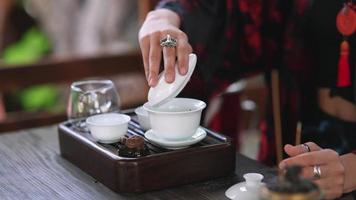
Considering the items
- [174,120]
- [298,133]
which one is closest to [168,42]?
[174,120]

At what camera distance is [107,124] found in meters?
1.24

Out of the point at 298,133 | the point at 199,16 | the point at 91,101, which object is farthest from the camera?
the point at 298,133

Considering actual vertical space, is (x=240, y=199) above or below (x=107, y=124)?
below

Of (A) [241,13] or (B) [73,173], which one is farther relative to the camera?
(A) [241,13]

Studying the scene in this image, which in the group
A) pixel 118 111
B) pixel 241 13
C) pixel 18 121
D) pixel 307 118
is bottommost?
pixel 18 121

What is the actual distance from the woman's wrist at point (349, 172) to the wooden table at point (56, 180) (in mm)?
144

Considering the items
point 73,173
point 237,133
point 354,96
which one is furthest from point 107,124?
point 237,133

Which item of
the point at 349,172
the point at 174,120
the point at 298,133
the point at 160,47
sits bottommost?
the point at 298,133

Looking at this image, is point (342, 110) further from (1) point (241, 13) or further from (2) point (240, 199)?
(2) point (240, 199)

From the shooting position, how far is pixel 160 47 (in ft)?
4.50

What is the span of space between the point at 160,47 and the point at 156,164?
1.03 ft

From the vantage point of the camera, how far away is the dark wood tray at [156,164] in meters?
1.16

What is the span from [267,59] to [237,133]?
29 centimetres

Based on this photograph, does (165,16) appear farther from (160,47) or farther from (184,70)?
(184,70)
